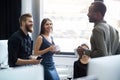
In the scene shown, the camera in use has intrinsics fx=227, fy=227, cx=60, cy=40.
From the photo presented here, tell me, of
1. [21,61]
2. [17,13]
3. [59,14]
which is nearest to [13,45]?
[21,61]

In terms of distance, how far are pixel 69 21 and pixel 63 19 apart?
11cm

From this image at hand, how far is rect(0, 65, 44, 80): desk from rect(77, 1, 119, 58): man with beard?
97 centimetres

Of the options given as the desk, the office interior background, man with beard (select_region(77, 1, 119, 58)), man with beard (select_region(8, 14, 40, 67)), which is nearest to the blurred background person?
man with beard (select_region(8, 14, 40, 67))

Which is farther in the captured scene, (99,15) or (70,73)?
(70,73)

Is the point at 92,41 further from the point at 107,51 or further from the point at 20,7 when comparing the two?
the point at 20,7

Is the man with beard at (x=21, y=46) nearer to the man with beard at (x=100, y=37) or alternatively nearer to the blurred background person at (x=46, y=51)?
the blurred background person at (x=46, y=51)

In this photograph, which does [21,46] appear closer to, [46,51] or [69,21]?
[46,51]

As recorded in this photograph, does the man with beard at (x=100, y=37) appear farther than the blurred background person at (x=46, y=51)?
No

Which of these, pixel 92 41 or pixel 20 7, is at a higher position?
pixel 20 7

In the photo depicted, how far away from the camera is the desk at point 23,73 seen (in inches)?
35.5

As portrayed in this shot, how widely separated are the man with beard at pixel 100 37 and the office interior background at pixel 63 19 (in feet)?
5.28

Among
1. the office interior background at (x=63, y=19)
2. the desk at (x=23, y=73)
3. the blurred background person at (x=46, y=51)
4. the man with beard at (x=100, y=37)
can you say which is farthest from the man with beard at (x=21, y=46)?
the desk at (x=23, y=73)

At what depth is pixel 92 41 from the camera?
1978mm

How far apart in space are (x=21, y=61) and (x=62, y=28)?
168 cm
